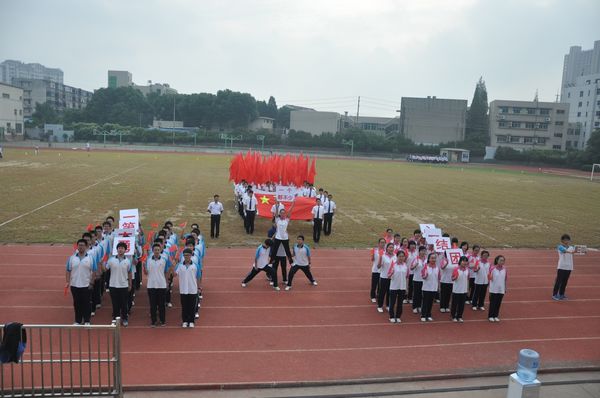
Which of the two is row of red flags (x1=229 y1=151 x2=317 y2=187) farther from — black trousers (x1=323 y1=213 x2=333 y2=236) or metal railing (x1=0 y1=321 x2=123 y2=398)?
metal railing (x1=0 y1=321 x2=123 y2=398)

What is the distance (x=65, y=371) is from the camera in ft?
19.6

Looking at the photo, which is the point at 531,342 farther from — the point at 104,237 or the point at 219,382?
the point at 104,237

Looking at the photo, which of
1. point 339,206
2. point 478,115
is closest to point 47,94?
point 478,115

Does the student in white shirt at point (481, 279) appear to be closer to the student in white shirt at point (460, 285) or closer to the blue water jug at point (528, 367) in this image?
the student in white shirt at point (460, 285)

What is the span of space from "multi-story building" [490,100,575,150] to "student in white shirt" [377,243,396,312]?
7498 centimetres

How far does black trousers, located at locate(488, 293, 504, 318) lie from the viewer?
27.7 feet

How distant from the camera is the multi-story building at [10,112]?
65.0 m

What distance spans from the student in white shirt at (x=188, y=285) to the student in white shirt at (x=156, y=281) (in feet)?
0.84

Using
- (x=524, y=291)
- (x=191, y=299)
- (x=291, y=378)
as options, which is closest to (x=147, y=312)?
(x=191, y=299)

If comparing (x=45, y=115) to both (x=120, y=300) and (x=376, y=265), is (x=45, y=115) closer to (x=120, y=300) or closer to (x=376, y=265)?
(x=120, y=300)

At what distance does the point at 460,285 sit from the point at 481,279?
0.80 meters

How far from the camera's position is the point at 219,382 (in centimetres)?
595

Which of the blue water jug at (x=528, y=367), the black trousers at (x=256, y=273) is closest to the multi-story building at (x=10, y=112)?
the black trousers at (x=256, y=273)

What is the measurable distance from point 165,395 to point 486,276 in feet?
20.3
